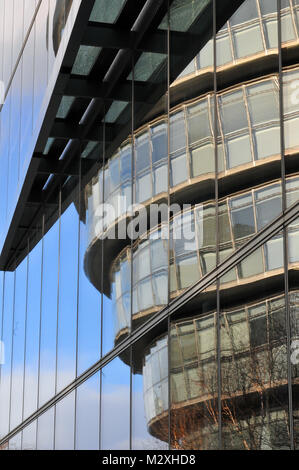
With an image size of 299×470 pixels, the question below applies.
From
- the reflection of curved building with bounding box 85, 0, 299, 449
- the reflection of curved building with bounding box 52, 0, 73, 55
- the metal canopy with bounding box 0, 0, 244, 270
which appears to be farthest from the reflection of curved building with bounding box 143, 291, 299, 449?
the reflection of curved building with bounding box 52, 0, 73, 55

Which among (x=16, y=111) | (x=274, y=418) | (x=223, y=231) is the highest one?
(x=16, y=111)

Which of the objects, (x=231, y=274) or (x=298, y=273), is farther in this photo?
(x=231, y=274)

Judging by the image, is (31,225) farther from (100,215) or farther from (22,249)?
(100,215)

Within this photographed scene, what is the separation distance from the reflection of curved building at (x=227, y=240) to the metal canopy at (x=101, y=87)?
49cm

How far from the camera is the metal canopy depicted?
44.7ft

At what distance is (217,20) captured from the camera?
1174cm

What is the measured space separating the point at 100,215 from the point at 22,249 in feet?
29.8

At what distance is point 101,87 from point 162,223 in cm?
503

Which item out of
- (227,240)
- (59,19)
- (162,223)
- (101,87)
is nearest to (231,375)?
(227,240)

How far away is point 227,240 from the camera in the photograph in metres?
10.9

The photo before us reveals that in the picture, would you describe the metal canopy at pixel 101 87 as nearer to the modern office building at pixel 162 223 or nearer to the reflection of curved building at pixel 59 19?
the modern office building at pixel 162 223

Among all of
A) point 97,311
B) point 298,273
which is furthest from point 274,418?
point 97,311

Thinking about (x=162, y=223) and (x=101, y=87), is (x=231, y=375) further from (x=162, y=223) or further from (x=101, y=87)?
(x=101, y=87)

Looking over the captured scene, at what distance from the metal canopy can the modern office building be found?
0.16 feet
